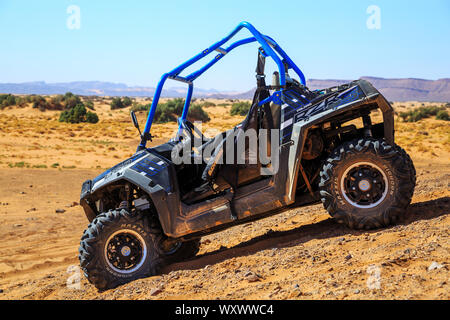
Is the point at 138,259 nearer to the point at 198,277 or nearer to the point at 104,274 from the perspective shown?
the point at 104,274

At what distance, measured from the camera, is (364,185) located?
554cm

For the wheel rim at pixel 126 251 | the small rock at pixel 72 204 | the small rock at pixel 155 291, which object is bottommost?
the small rock at pixel 72 204

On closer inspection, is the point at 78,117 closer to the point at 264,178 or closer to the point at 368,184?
the point at 264,178

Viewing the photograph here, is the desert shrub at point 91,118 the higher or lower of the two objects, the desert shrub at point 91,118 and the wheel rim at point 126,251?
the higher

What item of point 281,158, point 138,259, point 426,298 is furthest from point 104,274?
point 426,298

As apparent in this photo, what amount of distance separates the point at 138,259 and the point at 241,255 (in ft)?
4.19

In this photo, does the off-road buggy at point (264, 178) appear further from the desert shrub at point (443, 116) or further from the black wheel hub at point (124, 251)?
the desert shrub at point (443, 116)

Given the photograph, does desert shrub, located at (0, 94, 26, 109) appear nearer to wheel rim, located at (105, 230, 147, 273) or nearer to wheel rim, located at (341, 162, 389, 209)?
wheel rim, located at (105, 230, 147, 273)

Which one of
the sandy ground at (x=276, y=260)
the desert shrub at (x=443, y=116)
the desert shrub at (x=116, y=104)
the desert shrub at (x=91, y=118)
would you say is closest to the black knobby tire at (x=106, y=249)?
the sandy ground at (x=276, y=260)

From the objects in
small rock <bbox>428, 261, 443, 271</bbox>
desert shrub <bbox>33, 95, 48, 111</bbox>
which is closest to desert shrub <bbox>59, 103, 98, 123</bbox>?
desert shrub <bbox>33, 95, 48, 111</bbox>

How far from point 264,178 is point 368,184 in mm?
1243

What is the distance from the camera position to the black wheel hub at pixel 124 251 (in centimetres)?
588

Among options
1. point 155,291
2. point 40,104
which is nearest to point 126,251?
point 155,291

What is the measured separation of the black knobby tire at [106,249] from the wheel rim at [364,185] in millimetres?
2447
